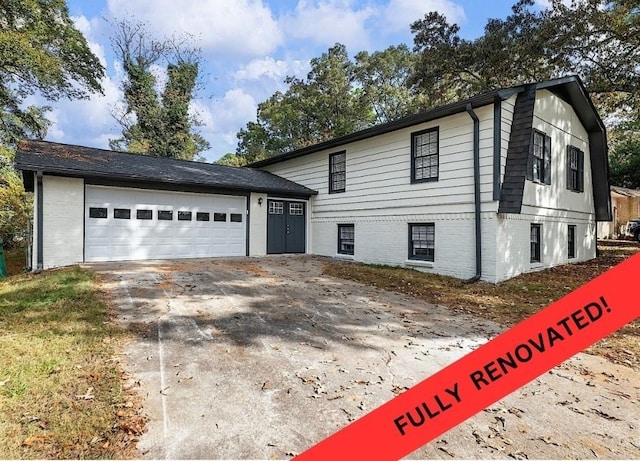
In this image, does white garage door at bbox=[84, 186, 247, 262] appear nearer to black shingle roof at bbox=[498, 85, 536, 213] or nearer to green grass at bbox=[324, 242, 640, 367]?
green grass at bbox=[324, 242, 640, 367]

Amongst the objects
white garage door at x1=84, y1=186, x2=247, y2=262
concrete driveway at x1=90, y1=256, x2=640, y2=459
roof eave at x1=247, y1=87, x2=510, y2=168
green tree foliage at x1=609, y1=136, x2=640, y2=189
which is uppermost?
green tree foliage at x1=609, y1=136, x2=640, y2=189

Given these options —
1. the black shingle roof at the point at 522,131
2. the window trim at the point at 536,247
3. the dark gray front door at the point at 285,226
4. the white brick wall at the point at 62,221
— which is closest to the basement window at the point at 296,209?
the dark gray front door at the point at 285,226

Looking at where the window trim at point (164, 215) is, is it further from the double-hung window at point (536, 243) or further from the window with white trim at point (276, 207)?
the double-hung window at point (536, 243)

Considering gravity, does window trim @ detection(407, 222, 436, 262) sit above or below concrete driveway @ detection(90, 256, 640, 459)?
above

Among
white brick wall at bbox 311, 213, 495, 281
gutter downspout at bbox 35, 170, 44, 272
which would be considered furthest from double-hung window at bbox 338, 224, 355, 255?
gutter downspout at bbox 35, 170, 44, 272

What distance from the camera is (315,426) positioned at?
2832 millimetres

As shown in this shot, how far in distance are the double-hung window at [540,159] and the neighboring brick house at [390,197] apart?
0.06 metres

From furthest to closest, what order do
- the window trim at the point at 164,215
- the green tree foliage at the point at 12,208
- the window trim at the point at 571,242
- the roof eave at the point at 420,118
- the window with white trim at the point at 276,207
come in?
the green tree foliage at the point at 12,208 → the window with white trim at the point at 276,207 → the window trim at the point at 571,242 → the window trim at the point at 164,215 → the roof eave at the point at 420,118

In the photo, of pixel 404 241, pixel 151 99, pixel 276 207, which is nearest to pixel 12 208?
pixel 276 207

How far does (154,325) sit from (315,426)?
10.5 ft

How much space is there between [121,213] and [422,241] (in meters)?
9.11

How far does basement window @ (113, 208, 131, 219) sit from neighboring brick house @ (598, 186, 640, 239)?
26155 millimetres

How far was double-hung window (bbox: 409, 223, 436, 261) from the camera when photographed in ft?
34.7

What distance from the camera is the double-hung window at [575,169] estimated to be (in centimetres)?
1196
